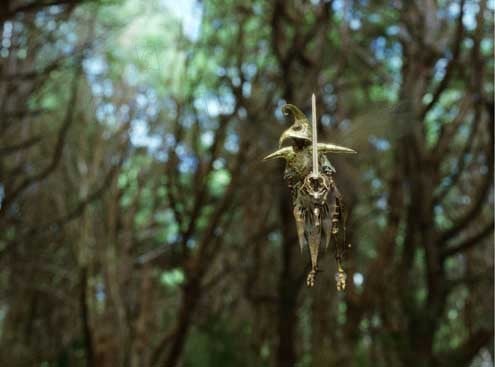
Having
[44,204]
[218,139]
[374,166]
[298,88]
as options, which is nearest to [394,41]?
[374,166]

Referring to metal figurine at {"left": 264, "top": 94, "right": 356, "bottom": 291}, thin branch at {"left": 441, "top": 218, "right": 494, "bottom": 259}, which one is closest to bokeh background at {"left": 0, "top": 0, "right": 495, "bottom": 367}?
thin branch at {"left": 441, "top": 218, "right": 494, "bottom": 259}

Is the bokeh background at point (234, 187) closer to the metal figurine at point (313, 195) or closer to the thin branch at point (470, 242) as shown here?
the thin branch at point (470, 242)

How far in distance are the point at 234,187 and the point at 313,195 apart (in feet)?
7.00

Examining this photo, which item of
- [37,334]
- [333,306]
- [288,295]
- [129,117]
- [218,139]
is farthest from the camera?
[37,334]

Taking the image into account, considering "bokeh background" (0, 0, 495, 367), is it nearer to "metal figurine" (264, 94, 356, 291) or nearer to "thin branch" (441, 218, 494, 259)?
"thin branch" (441, 218, 494, 259)

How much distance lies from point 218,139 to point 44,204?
88.4 inches

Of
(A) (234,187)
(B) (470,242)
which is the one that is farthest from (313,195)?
(B) (470,242)

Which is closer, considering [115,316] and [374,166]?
[115,316]

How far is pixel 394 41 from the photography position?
4371 mm

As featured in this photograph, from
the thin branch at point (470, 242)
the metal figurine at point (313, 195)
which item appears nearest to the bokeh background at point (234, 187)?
the thin branch at point (470, 242)

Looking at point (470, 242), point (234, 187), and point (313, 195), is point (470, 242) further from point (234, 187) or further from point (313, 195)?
point (313, 195)

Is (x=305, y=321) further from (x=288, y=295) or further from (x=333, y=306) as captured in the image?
(x=288, y=295)

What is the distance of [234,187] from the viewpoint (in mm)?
2807

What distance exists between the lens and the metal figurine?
0.67 metres
